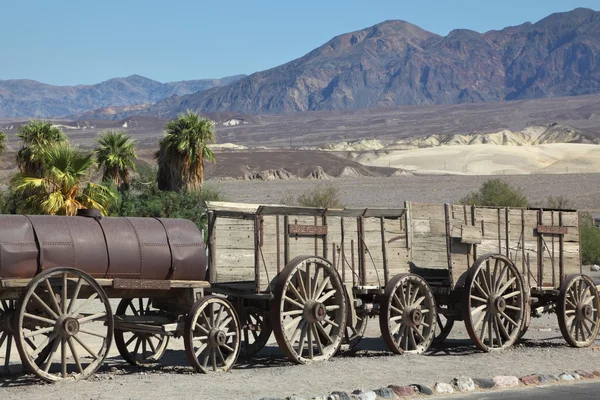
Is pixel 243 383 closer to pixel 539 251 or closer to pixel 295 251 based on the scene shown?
pixel 295 251

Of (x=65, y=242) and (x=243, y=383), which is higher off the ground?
(x=65, y=242)

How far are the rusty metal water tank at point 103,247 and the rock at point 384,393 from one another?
10.1 feet

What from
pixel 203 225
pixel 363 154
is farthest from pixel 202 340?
pixel 363 154

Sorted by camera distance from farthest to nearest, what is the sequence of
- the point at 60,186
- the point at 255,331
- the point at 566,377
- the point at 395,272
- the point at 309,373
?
the point at 60,186 → the point at 395,272 → the point at 255,331 → the point at 566,377 → the point at 309,373

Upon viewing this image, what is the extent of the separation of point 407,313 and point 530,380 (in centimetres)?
230

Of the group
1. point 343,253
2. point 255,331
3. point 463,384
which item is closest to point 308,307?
point 255,331

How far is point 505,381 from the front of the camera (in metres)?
13.2

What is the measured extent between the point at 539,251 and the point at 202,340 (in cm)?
647

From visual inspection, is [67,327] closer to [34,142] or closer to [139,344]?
[139,344]

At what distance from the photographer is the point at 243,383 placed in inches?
496

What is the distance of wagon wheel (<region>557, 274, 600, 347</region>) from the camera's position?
16766mm

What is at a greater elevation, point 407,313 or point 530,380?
point 407,313

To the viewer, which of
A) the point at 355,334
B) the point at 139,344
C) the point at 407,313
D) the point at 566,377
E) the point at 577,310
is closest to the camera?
the point at 566,377

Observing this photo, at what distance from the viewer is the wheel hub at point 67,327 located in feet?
39.1
